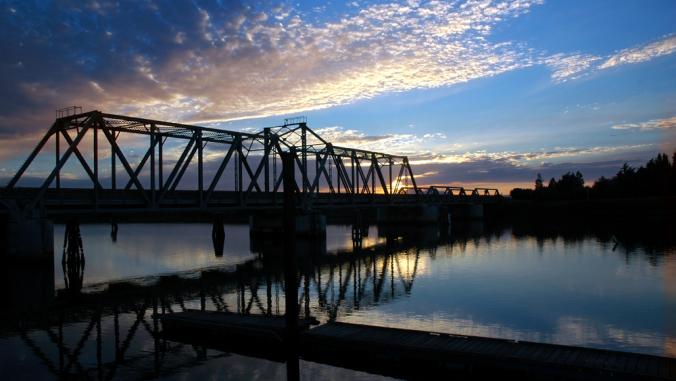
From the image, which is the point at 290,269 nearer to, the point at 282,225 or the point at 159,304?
the point at 159,304

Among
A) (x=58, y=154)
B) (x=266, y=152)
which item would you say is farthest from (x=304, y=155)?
(x=58, y=154)

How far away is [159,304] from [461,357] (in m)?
19.2

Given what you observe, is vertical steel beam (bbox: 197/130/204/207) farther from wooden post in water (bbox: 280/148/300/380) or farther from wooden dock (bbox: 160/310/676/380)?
wooden post in water (bbox: 280/148/300/380)

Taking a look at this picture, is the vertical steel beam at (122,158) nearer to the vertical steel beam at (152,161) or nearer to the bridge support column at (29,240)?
the vertical steel beam at (152,161)

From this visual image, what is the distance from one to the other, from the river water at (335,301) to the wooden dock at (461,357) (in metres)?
0.91

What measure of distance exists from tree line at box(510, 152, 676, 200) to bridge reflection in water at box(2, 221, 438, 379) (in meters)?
116

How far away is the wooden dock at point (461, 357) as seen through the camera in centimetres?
1472

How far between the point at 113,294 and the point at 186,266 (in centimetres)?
1663

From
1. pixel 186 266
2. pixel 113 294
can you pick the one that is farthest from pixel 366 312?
pixel 186 266

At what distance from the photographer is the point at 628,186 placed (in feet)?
488

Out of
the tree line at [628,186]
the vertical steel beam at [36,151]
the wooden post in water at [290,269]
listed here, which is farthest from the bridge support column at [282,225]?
the tree line at [628,186]

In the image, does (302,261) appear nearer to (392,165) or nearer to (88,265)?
(88,265)

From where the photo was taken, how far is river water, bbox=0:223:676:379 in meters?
19.4

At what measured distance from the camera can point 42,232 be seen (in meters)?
44.2
